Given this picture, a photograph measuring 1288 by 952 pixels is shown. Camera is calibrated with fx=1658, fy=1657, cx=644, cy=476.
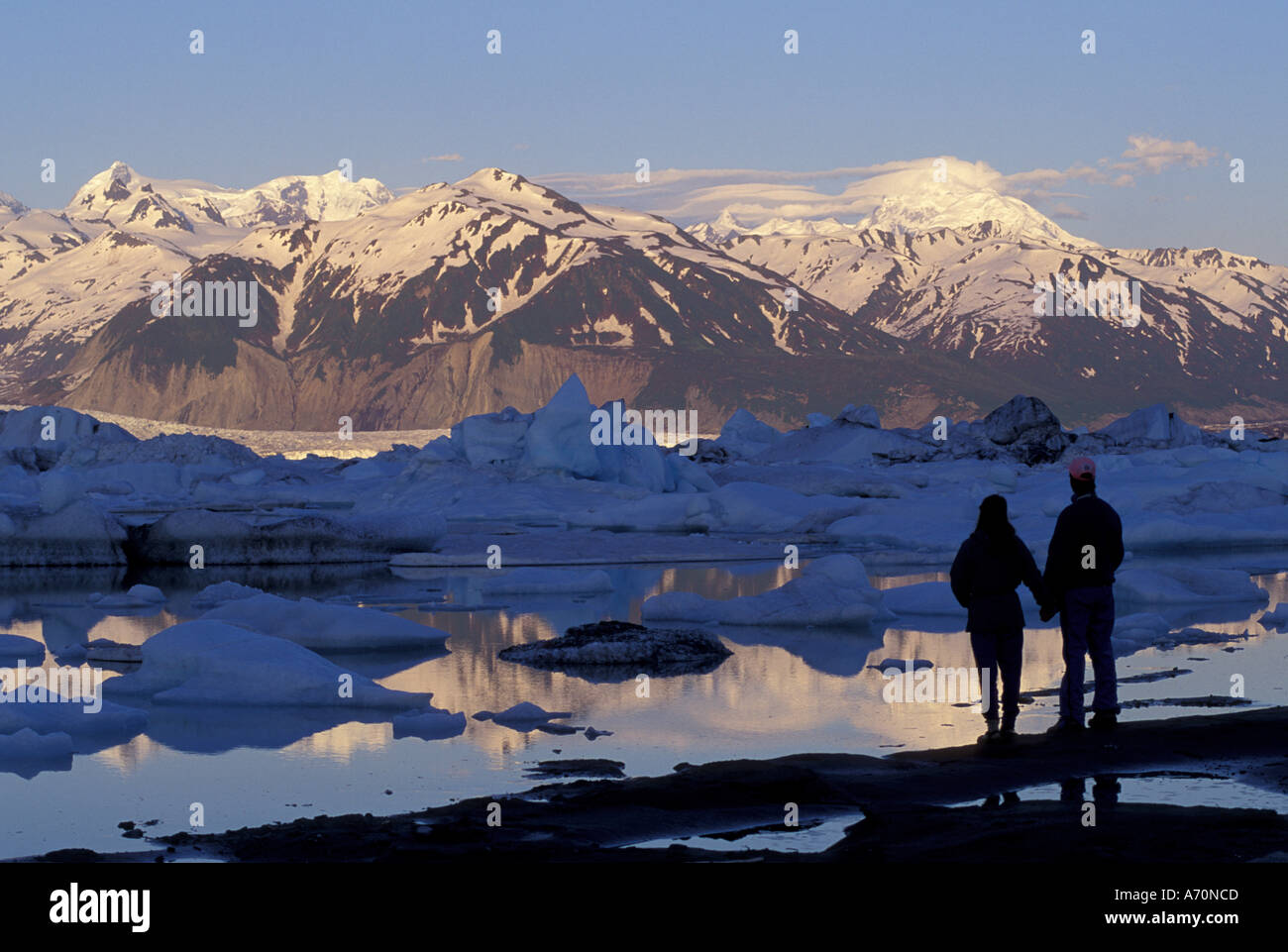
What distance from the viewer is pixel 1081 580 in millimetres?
8336

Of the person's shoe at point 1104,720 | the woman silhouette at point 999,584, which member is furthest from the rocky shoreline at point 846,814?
the woman silhouette at point 999,584

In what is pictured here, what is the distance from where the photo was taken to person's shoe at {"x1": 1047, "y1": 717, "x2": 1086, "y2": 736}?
26.7 feet

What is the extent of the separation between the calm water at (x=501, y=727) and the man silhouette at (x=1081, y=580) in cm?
33

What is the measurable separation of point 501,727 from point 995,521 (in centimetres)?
279

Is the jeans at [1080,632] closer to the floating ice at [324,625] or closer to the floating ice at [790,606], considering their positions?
the floating ice at [790,606]

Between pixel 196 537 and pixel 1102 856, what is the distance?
16.6m

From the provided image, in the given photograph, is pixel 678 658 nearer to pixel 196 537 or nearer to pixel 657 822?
pixel 657 822

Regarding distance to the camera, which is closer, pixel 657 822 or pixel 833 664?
pixel 657 822

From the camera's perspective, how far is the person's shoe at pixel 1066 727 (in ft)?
26.7
